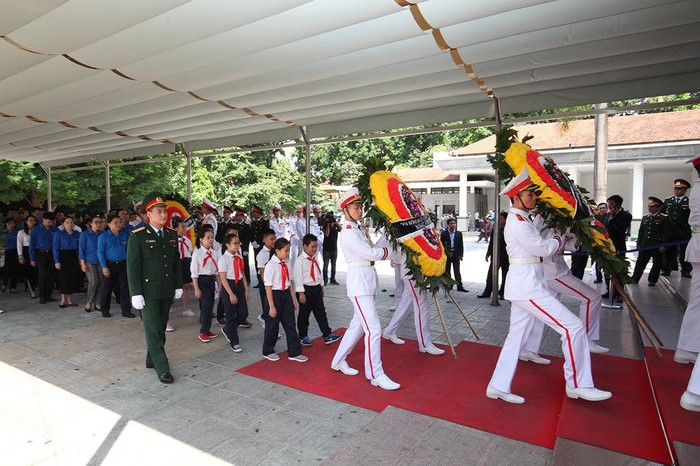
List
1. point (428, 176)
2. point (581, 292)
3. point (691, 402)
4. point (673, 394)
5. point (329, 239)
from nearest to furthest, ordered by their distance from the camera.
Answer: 1. point (691, 402)
2. point (673, 394)
3. point (581, 292)
4. point (329, 239)
5. point (428, 176)

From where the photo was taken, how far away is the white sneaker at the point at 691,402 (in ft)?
10.6

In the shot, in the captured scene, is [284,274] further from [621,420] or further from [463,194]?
[463,194]

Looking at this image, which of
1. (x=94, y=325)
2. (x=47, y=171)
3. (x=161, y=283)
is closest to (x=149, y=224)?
(x=161, y=283)

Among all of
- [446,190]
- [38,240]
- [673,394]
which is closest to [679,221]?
[673,394]

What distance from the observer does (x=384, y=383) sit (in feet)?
13.7

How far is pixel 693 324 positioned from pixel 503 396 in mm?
2207

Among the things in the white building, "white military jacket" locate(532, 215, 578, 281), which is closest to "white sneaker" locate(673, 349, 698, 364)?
"white military jacket" locate(532, 215, 578, 281)

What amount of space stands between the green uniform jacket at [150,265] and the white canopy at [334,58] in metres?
2.05

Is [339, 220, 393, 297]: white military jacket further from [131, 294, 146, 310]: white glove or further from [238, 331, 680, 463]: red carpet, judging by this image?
[131, 294, 146, 310]: white glove

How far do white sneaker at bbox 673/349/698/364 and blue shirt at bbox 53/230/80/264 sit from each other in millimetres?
9158

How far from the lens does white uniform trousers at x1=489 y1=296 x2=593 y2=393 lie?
372cm

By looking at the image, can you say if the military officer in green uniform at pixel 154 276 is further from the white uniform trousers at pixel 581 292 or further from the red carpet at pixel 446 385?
the white uniform trousers at pixel 581 292

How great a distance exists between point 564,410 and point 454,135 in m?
39.5

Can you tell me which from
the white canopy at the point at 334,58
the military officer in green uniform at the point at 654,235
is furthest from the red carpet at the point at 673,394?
the military officer in green uniform at the point at 654,235
